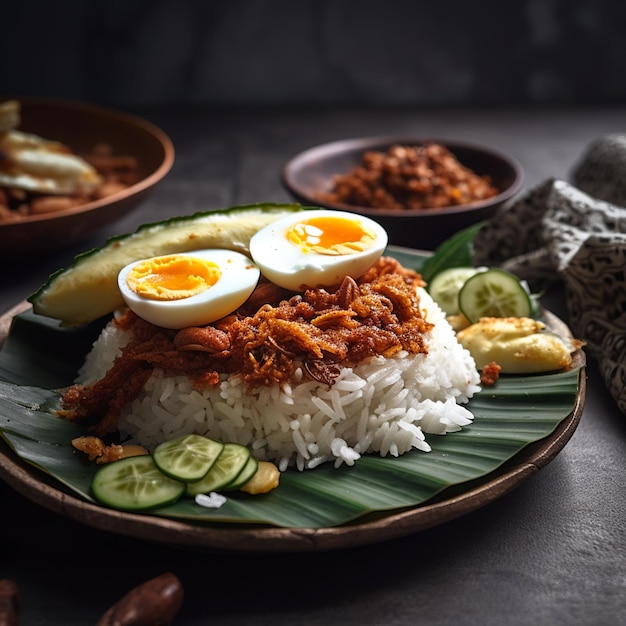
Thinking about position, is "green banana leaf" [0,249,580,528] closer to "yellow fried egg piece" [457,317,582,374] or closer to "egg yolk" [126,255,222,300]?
"yellow fried egg piece" [457,317,582,374]

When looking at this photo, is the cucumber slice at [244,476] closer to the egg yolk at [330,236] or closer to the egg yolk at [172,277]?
the egg yolk at [172,277]

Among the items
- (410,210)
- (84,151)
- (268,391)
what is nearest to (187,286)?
(268,391)

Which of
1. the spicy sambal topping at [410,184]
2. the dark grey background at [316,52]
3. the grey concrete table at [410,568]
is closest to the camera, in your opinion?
the grey concrete table at [410,568]

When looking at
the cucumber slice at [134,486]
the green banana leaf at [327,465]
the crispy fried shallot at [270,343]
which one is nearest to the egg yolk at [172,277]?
the crispy fried shallot at [270,343]

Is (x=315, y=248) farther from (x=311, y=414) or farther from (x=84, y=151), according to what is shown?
(x=84, y=151)

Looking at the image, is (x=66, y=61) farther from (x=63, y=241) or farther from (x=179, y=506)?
(x=179, y=506)
